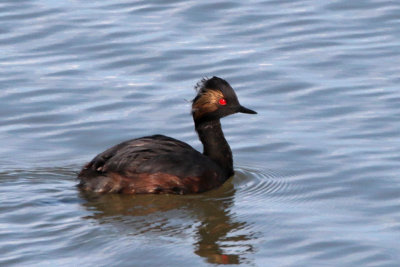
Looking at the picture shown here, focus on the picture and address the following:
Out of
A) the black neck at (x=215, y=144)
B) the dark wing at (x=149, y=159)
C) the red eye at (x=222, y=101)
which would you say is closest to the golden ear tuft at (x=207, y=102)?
the red eye at (x=222, y=101)

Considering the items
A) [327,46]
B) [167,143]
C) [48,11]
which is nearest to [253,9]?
[327,46]

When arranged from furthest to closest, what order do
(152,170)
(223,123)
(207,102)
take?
(223,123) < (207,102) < (152,170)

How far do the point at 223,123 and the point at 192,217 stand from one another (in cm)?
315

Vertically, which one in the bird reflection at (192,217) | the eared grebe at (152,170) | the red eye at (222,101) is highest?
the red eye at (222,101)

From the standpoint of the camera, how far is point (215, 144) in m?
10.9

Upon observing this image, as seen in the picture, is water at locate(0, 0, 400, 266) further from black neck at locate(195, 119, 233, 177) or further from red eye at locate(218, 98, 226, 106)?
red eye at locate(218, 98, 226, 106)

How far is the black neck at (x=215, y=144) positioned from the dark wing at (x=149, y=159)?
0.42 m

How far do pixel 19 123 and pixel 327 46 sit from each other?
4.80 metres

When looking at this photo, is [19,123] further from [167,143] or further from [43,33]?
[43,33]

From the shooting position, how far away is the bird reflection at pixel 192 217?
8539mm

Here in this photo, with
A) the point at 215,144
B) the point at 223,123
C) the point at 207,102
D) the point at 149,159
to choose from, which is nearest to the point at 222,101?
the point at 207,102

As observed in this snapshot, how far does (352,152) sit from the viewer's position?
11039 mm

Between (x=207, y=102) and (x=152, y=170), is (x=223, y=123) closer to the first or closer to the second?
(x=207, y=102)

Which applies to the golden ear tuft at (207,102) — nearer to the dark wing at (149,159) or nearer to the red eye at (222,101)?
the red eye at (222,101)
